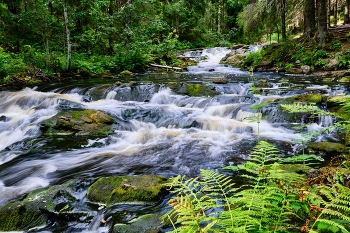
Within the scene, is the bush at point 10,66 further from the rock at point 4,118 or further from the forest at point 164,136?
the rock at point 4,118

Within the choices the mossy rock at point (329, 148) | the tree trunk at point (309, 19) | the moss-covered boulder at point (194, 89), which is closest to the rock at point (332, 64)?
the tree trunk at point (309, 19)

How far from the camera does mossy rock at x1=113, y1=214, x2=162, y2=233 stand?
11.0 feet

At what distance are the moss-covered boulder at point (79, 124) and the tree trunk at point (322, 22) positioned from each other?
13230 mm

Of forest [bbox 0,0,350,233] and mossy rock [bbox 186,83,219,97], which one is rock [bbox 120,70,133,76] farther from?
mossy rock [bbox 186,83,219,97]

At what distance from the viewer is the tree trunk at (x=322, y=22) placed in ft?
48.0

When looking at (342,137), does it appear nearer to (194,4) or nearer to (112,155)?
(112,155)

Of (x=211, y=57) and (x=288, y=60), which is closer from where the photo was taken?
(x=288, y=60)

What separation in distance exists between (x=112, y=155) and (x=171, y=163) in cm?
162

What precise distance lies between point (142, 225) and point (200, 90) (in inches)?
337

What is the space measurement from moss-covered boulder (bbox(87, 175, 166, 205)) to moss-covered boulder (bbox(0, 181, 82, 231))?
0.42 metres

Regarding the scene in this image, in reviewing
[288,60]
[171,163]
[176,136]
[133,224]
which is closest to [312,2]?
[288,60]

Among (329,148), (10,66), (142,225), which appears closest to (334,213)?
(142,225)

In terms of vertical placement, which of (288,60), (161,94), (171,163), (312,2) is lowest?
(171,163)

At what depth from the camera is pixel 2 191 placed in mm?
4895
